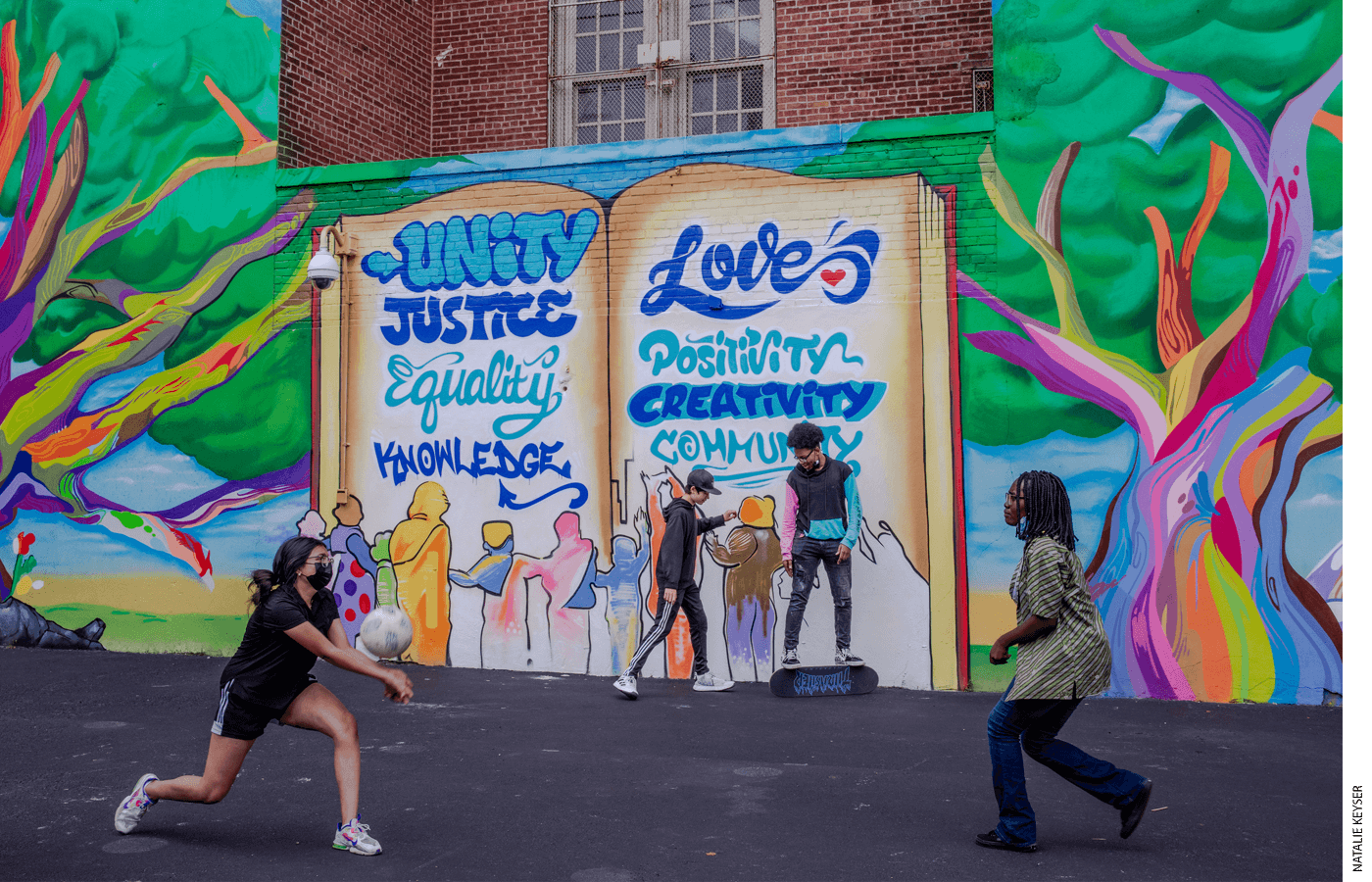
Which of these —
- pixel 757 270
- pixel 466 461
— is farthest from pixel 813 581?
pixel 466 461

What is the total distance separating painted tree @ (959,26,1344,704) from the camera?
818 centimetres

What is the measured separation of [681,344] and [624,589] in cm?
217

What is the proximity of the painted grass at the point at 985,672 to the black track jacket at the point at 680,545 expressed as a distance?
7.44 feet

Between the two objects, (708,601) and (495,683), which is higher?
(708,601)

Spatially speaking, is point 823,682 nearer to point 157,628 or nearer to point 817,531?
point 817,531

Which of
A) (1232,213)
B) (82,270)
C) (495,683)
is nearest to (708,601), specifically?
(495,683)

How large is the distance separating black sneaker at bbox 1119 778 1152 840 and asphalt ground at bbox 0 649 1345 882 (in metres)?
0.13

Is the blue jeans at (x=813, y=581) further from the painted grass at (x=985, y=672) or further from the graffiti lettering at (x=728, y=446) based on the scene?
the painted grass at (x=985, y=672)

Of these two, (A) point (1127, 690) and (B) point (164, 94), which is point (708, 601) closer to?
(A) point (1127, 690)

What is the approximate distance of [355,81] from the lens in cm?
1204

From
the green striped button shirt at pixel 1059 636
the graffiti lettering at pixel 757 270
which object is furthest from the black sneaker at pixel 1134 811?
the graffiti lettering at pixel 757 270

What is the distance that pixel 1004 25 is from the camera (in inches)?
353

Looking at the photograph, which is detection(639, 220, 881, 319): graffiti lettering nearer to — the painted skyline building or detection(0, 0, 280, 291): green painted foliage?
the painted skyline building

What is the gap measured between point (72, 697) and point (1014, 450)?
750 centimetres
